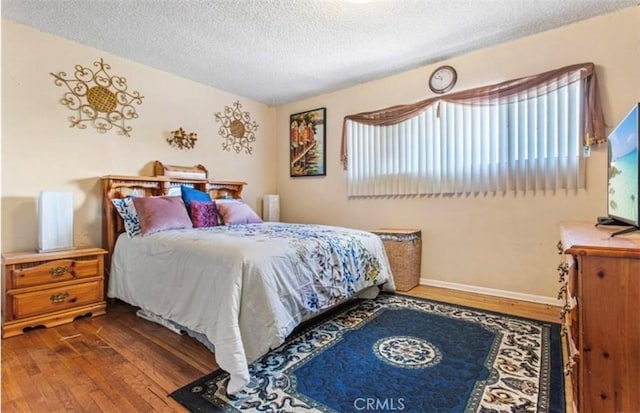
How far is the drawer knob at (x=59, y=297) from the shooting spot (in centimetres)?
241

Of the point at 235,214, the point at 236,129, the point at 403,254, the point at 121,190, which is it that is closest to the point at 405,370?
the point at 403,254

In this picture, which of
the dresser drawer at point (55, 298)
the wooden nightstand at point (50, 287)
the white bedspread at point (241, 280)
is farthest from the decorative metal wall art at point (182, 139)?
the dresser drawer at point (55, 298)

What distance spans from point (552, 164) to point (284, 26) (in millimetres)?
2623

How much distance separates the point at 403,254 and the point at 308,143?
212 cm

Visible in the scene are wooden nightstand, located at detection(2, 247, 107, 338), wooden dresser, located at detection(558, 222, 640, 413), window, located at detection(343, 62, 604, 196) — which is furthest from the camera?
window, located at detection(343, 62, 604, 196)

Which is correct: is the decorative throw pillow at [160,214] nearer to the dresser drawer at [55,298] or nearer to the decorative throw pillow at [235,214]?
the decorative throw pillow at [235,214]

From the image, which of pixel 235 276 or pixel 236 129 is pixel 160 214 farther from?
pixel 236 129

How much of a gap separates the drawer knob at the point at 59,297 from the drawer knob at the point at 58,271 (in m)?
0.15

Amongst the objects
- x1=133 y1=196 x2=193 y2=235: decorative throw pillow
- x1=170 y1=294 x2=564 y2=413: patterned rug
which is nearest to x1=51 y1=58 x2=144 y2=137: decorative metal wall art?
x1=133 y1=196 x2=193 y2=235: decorative throw pillow

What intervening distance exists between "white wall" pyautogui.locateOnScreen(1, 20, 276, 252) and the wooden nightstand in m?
0.44

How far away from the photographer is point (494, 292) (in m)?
3.06

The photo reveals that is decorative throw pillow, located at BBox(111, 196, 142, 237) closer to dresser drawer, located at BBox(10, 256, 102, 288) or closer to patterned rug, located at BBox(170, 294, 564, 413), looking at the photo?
dresser drawer, located at BBox(10, 256, 102, 288)

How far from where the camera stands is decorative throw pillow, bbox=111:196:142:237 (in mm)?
2748

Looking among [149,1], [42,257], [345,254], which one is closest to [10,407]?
[42,257]
